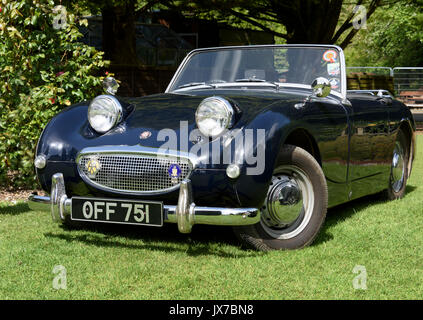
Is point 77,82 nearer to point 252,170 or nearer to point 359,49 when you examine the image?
point 252,170

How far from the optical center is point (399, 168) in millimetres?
6188

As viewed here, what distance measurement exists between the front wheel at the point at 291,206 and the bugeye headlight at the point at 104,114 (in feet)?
3.68

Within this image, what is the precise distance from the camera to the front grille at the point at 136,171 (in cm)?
367

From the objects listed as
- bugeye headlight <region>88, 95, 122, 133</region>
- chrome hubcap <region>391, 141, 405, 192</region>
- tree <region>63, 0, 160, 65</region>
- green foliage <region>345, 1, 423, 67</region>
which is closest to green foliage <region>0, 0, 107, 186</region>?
bugeye headlight <region>88, 95, 122, 133</region>

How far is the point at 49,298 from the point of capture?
118 inches

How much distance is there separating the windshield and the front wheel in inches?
43.9

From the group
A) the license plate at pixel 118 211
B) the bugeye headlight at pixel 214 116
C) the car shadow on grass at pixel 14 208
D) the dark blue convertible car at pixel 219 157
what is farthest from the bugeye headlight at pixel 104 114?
the car shadow on grass at pixel 14 208

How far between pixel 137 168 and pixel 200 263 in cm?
71

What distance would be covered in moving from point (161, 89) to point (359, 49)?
2911 cm

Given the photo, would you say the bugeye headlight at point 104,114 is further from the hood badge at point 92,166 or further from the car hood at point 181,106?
the hood badge at point 92,166

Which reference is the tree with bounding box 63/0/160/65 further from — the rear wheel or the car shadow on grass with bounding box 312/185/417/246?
the car shadow on grass with bounding box 312/185/417/246

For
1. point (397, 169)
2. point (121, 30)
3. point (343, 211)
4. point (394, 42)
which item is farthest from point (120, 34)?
point (394, 42)

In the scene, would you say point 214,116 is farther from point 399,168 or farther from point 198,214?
point 399,168

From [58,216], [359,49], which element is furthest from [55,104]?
[359,49]
